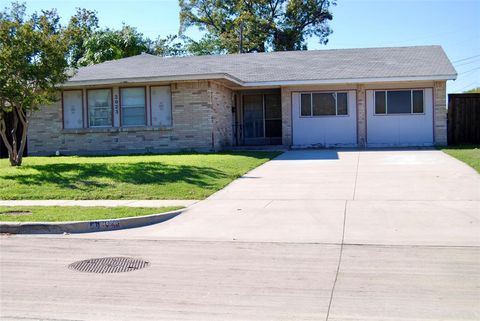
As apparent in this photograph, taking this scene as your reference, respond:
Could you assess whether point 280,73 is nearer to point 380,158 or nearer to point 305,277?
point 380,158

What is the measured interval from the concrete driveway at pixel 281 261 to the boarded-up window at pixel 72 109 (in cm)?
1219

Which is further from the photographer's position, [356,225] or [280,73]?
[280,73]

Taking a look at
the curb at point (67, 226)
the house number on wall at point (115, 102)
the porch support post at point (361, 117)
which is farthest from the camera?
the porch support post at point (361, 117)

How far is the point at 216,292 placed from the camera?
608cm

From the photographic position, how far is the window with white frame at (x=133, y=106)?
22.8m

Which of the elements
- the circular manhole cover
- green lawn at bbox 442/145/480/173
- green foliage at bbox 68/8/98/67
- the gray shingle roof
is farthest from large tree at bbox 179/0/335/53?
the circular manhole cover

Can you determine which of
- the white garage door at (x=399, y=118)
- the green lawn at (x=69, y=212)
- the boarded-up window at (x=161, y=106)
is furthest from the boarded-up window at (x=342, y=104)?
the green lawn at (x=69, y=212)

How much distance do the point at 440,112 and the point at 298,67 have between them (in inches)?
252

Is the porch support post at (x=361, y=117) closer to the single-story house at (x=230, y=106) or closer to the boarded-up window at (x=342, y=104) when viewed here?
the single-story house at (x=230, y=106)

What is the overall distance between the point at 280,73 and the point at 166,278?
19160mm

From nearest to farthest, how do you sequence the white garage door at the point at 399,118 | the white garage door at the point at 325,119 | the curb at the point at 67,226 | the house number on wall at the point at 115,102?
the curb at the point at 67,226 → the house number on wall at the point at 115,102 → the white garage door at the point at 399,118 → the white garage door at the point at 325,119

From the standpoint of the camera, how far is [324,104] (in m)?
24.5

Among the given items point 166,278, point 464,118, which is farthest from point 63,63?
point 464,118

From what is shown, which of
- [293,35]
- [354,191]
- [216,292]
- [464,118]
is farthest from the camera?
[293,35]
